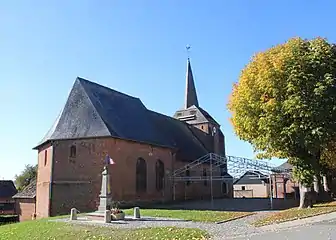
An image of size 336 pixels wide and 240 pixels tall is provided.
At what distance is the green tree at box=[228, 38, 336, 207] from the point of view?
2012 cm

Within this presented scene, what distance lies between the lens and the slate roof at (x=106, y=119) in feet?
97.6

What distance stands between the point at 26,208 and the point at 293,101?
1054 inches

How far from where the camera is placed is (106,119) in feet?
99.7

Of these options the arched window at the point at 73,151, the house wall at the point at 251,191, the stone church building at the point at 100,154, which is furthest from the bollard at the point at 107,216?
the house wall at the point at 251,191

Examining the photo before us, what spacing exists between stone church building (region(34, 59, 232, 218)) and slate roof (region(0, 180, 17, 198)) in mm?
31713

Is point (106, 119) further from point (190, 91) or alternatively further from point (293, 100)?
point (190, 91)

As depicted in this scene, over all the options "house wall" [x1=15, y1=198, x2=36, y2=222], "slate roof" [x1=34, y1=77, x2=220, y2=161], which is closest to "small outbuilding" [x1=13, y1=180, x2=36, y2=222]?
"house wall" [x1=15, y1=198, x2=36, y2=222]

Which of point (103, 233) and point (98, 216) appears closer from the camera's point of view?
point (103, 233)

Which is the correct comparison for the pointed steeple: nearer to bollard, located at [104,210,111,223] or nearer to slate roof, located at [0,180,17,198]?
slate roof, located at [0,180,17,198]

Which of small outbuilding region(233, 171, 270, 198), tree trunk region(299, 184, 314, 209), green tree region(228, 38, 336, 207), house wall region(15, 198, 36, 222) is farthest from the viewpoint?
small outbuilding region(233, 171, 270, 198)

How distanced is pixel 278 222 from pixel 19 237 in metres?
10.8

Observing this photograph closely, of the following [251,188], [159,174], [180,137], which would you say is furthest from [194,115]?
[251,188]

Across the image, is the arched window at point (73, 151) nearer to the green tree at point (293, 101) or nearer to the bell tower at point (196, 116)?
the green tree at point (293, 101)

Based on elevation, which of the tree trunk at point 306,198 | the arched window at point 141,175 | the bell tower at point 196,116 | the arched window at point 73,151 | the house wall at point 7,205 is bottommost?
the house wall at point 7,205
